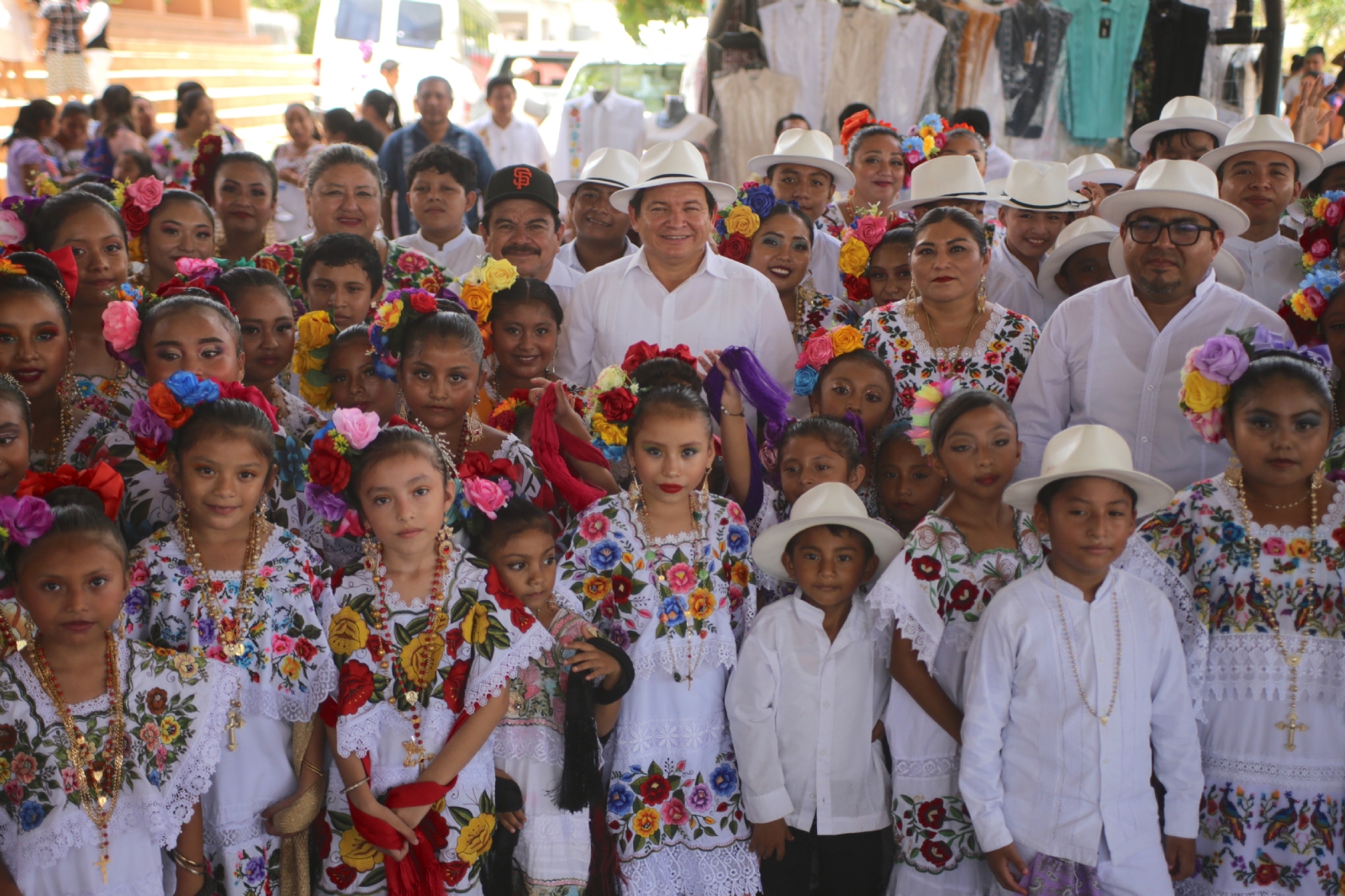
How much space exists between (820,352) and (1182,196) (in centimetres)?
133

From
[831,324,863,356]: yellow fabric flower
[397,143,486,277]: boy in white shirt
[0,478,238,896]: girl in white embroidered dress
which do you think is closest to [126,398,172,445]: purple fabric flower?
[0,478,238,896]: girl in white embroidered dress

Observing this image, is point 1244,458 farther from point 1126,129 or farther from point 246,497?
point 1126,129

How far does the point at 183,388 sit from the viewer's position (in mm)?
2889

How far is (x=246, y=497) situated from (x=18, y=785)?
2.83 feet

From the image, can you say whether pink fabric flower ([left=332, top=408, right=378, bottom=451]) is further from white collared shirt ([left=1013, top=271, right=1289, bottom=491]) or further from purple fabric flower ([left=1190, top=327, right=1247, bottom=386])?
purple fabric flower ([left=1190, top=327, right=1247, bottom=386])

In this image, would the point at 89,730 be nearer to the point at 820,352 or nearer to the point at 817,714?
the point at 817,714

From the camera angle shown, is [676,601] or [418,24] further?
[418,24]

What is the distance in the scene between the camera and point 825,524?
3201 millimetres

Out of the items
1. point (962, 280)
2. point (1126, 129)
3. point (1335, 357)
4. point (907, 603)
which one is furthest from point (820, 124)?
point (907, 603)

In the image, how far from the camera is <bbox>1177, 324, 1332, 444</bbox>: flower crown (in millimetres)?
3037

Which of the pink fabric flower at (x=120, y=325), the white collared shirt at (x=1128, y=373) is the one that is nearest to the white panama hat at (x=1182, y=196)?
the white collared shirt at (x=1128, y=373)

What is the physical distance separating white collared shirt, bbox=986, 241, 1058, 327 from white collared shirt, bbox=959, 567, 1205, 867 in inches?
89.3

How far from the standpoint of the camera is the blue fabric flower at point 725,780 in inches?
126

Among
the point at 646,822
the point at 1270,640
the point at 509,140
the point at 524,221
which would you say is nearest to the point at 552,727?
the point at 646,822
